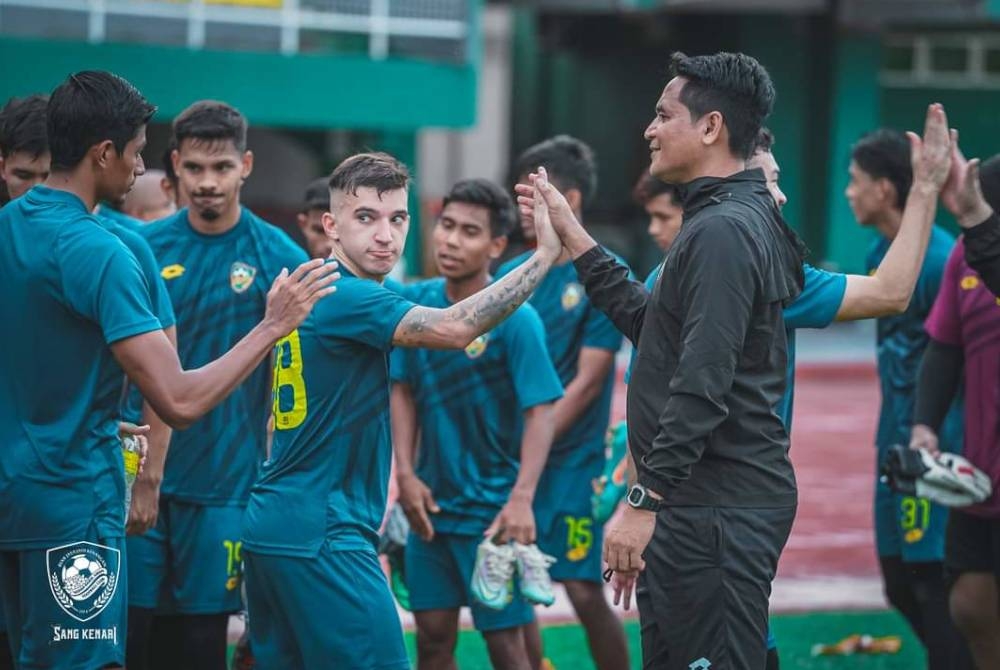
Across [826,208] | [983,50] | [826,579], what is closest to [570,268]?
[826,579]

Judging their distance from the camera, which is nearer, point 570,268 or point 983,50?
point 570,268

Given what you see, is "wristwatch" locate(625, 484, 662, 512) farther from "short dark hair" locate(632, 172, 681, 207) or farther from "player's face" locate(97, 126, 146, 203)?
"short dark hair" locate(632, 172, 681, 207)

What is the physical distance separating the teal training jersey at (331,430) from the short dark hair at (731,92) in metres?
1.10

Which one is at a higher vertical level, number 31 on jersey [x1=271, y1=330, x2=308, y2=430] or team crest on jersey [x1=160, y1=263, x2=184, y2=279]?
team crest on jersey [x1=160, y1=263, x2=184, y2=279]

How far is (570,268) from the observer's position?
7.18m

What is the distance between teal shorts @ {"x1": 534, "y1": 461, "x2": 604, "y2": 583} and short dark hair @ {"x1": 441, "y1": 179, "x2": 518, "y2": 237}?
1221mm

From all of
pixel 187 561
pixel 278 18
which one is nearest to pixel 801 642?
pixel 187 561

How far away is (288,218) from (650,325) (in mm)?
20793

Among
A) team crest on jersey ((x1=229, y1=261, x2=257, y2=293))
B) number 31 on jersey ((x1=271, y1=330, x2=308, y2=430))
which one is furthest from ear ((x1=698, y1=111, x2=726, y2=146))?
team crest on jersey ((x1=229, y1=261, x2=257, y2=293))

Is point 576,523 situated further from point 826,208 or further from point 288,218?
point 826,208

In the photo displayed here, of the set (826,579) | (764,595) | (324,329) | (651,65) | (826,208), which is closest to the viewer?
(764,595)

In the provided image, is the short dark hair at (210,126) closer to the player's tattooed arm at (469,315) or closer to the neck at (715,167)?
the player's tattooed arm at (469,315)

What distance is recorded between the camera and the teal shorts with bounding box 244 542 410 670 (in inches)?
190

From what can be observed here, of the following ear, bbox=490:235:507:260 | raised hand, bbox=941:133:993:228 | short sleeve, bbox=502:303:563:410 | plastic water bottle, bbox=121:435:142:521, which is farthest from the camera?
ear, bbox=490:235:507:260
